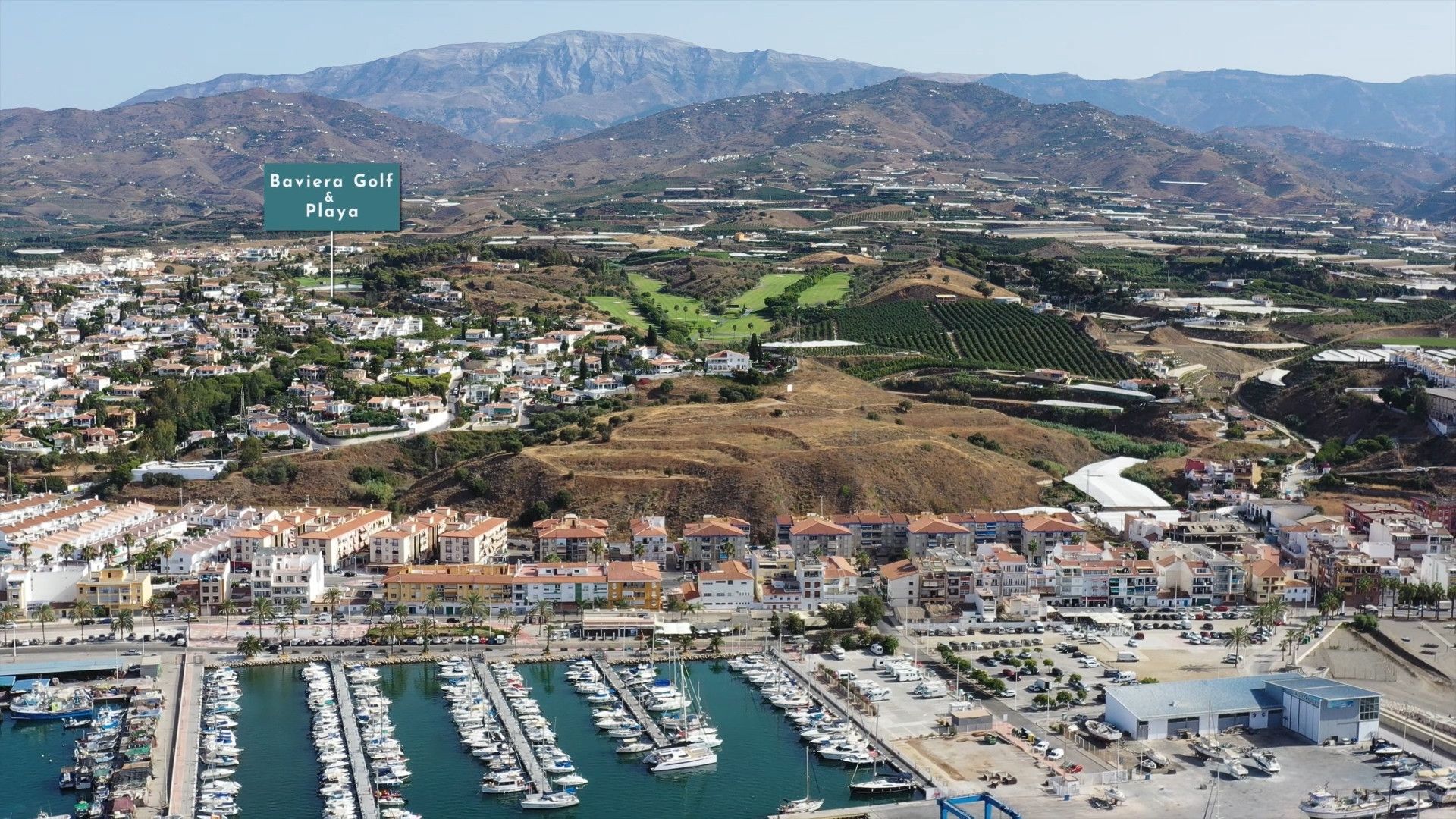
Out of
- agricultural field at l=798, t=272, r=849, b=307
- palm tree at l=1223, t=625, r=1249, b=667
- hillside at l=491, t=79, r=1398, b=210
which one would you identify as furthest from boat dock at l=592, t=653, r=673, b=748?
hillside at l=491, t=79, r=1398, b=210

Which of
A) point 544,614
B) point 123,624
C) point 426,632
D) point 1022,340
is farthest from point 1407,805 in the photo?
point 1022,340

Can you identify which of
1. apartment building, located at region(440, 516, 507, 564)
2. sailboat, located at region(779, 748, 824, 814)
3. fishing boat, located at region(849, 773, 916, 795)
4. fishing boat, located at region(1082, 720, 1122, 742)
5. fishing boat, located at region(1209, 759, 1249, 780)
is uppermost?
apartment building, located at region(440, 516, 507, 564)

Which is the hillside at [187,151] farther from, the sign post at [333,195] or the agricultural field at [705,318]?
the sign post at [333,195]

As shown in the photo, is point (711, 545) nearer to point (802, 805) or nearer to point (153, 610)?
point (153, 610)

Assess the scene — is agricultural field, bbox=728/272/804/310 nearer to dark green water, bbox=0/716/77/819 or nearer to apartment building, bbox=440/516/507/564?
apartment building, bbox=440/516/507/564

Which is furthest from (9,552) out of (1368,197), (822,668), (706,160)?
(1368,197)
